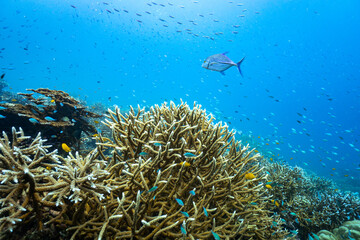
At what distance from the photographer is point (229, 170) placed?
2.78m

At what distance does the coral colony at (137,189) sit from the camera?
1521 millimetres

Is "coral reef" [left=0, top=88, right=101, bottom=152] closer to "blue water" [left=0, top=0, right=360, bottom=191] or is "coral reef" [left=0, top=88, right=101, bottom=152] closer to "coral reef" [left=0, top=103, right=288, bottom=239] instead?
"coral reef" [left=0, top=103, right=288, bottom=239]

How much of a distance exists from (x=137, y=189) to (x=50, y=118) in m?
3.88

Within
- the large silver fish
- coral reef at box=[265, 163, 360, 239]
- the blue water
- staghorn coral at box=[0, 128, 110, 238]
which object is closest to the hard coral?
staghorn coral at box=[0, 128, 110, 238]

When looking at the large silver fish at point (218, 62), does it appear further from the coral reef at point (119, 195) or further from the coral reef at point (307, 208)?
the coral reef at point (307, 208)

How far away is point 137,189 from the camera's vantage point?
210 cm

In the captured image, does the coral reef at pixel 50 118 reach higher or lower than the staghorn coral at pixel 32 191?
higher

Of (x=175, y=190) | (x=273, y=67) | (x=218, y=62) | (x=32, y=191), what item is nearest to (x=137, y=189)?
(x=175, y=190)

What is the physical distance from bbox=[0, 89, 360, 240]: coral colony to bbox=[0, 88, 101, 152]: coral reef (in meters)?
0.09

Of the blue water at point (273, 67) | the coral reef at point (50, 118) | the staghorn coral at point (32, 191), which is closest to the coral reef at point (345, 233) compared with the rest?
the staghorn coral at point (32, 191)

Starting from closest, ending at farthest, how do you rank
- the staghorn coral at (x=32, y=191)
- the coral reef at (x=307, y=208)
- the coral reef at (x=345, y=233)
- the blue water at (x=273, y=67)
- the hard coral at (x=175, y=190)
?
the staghorn coral at (x=32, y=191) < the hard coral at (x=175, y=190) < the coral reef at (x=345, y=233) < the coral reef at (x=307, y=208) < the blue water at (x=273, y=67)

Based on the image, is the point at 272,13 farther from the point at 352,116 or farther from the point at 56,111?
the point at 56,111

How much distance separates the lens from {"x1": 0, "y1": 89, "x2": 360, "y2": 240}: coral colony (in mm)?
1521

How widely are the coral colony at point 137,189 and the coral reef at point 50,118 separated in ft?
0.30
